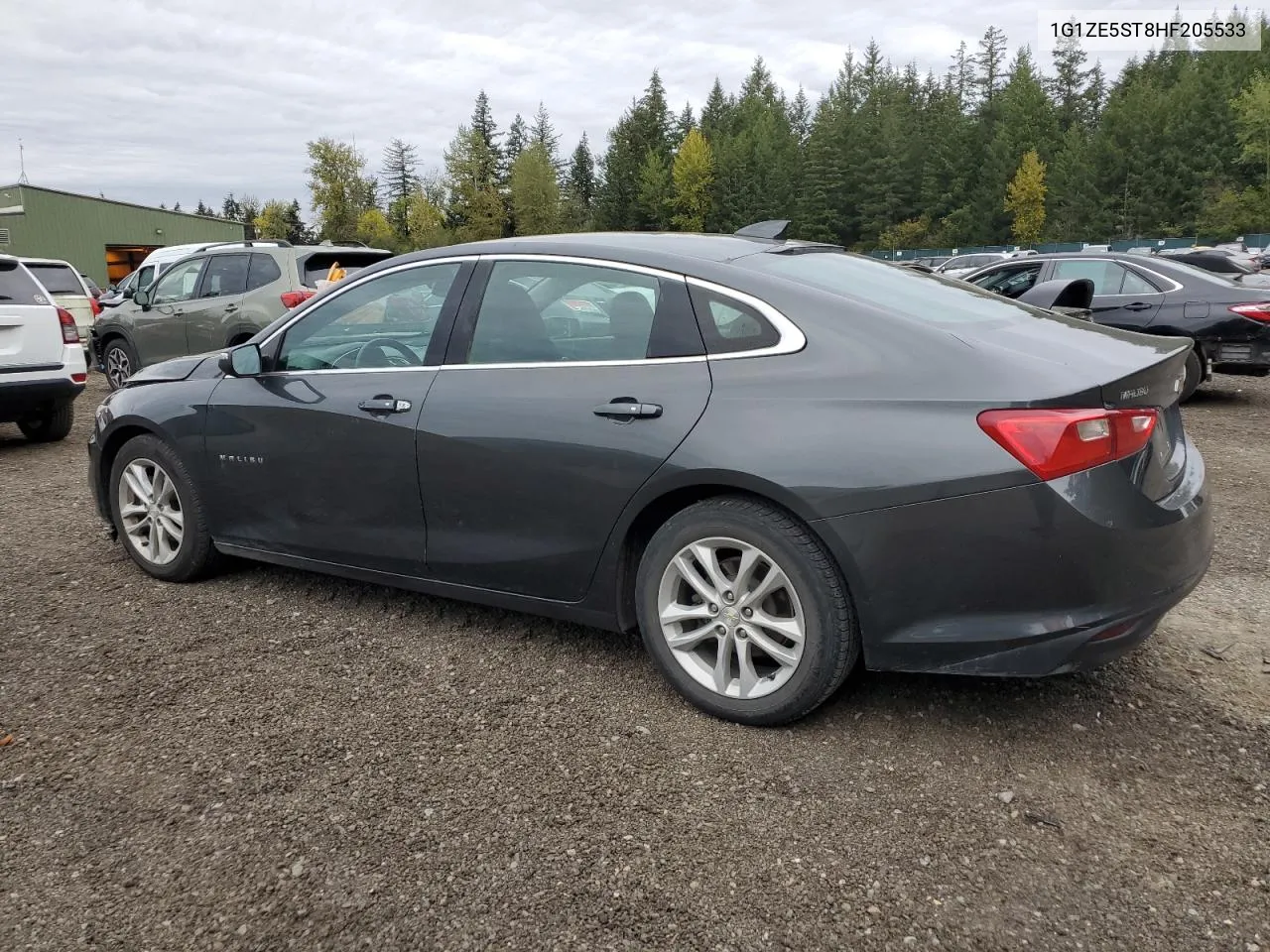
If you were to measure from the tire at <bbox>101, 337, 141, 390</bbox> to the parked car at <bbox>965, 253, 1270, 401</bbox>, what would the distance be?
9844 millimetres

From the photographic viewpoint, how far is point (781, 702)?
2920 millimetres

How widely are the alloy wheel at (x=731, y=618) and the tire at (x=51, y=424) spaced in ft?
25.4

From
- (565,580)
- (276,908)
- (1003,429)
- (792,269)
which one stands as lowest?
(276,908)

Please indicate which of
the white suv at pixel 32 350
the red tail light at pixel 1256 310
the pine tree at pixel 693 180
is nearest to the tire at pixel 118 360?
the white suv at pixel 32 350

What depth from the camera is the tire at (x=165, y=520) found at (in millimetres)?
4363

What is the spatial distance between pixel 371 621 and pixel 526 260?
62.5 inches

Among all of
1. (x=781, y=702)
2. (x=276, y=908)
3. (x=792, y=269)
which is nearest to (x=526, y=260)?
(x=792, y=269)

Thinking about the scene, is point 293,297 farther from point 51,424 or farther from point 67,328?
point 51,424

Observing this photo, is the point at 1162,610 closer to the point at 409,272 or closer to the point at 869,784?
the point at 869,784

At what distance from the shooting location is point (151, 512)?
453 cm

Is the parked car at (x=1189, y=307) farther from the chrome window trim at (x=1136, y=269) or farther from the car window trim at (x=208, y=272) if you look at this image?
the car window trim at (x=208, y=272)

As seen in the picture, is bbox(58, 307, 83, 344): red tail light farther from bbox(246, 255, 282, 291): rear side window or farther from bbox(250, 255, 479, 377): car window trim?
bbox(250, 255, 479, 377): car window trim

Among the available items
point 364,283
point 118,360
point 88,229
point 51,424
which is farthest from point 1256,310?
point 88,229

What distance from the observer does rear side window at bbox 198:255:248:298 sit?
10688 millimetres
